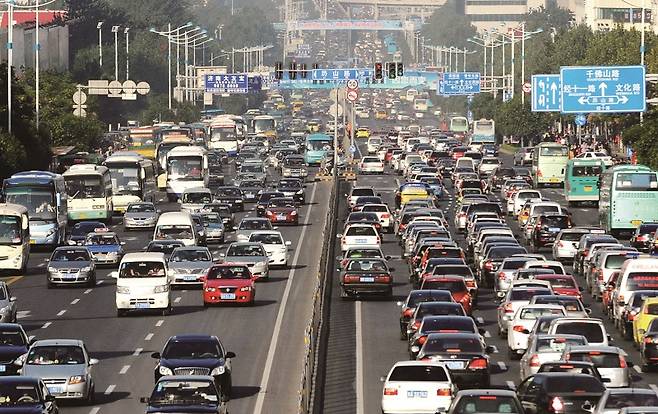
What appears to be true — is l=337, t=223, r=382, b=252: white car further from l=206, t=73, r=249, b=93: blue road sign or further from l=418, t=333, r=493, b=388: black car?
l=206, t=73, r=249, b=93: blue road sign

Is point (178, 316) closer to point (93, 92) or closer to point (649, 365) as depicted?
point (649, 365)

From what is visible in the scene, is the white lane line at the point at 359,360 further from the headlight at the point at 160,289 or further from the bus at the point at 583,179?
the bus at the point at 583,179

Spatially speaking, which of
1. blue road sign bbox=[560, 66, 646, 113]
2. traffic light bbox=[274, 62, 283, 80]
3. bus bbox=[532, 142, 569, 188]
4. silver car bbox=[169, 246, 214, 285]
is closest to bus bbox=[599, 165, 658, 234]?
blue road sign bbox=[560, 66, 646, 113]

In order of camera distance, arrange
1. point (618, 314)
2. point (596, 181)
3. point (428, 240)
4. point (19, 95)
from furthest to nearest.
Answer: point (19, 95), point (596, 181), point (428, 240), point (618, 314)

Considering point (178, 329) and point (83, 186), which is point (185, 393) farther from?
point (83, 186)

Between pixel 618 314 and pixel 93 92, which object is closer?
pixel 618 314

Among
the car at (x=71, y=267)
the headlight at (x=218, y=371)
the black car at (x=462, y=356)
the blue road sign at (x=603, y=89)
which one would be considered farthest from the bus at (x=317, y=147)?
the headlight at (x=218, y=371)

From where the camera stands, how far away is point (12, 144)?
104000 mm

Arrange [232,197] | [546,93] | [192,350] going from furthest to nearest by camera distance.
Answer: [546,93], [232,197], [192,350]

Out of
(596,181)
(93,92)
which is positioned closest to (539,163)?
(596,181)

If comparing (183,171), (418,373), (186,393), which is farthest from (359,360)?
(183,171)

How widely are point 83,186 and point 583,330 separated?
5315cm

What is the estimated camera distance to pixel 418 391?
1394 inches

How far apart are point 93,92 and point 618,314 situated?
109953 millimetres
